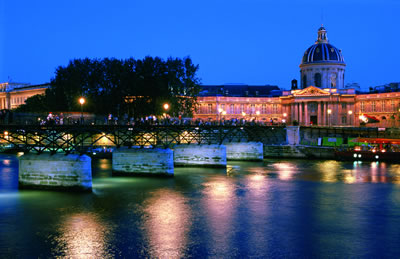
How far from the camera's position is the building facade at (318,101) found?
155475 mm

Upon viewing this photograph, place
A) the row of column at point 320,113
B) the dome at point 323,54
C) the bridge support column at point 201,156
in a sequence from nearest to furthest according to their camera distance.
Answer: the bridge support column at point 201,156 → the row of column at point 320,113 → the dome at point 323,54

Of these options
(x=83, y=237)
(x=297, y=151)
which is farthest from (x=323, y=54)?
(x=83, y=237)

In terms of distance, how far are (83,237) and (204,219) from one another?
949 centimetres

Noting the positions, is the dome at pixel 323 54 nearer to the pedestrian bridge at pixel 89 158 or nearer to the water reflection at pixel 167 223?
the pedestrian bridge at pixel 89 158

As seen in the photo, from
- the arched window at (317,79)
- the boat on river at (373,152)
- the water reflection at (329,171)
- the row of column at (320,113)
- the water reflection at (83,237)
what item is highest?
the arched window at (317,79)

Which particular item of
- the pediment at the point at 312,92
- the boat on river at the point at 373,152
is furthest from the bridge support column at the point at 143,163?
the pediment at the point at 312,92

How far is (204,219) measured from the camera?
36.2 meters

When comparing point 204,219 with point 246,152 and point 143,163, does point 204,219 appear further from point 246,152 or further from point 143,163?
point 246,152

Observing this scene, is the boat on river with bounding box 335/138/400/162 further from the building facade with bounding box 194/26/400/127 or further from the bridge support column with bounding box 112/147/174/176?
the building facade with bounding box 194/26/400/127

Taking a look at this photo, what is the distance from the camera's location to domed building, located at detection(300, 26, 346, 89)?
16650 cm

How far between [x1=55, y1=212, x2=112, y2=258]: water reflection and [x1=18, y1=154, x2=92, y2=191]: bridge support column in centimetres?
796

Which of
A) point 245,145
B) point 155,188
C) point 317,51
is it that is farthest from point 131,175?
point 317,51

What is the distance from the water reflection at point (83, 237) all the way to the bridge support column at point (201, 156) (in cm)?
3397

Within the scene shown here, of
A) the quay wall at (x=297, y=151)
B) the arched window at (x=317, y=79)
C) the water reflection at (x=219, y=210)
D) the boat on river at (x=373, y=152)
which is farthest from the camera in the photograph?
the arched window at (x=317, y=79)
